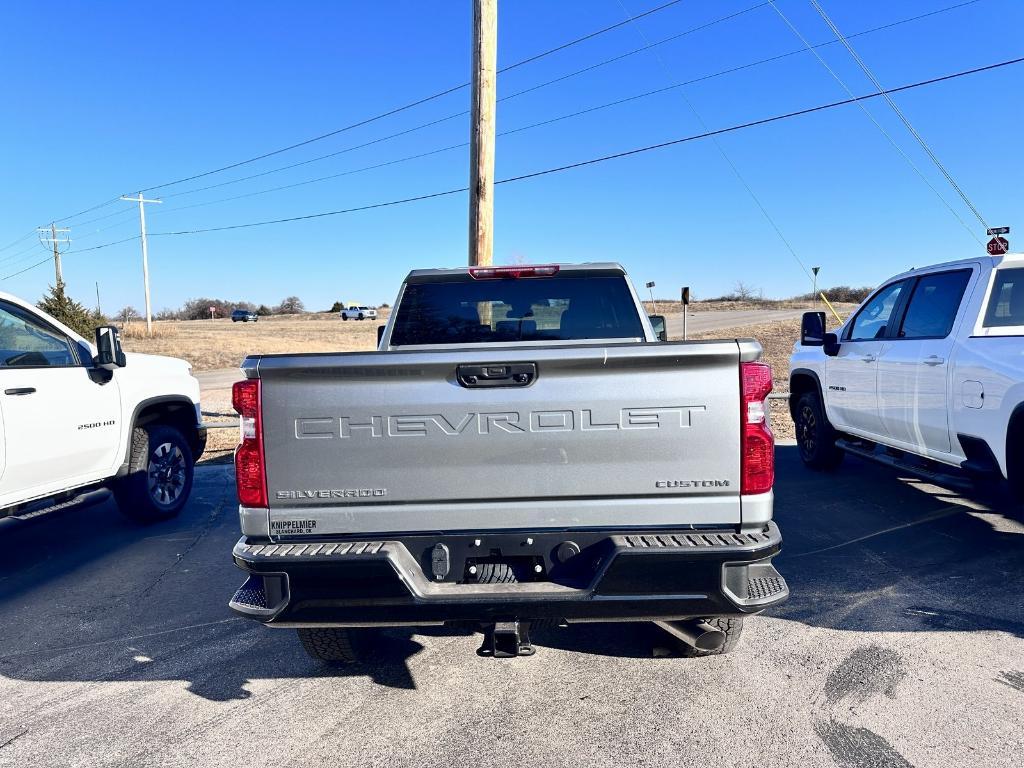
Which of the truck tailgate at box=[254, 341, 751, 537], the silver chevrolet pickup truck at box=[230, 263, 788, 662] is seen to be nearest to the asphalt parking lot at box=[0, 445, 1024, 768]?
the silver chevrolet pickup truck at box=[230, 263, 788, 662]

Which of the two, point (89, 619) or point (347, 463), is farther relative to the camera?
point (89, 619)

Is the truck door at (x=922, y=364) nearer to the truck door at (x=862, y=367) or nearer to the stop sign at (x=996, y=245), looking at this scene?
the truck door at (x=862, y=367)

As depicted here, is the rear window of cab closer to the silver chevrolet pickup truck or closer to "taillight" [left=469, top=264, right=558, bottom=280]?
"taillight" [left=469, top=264, right=558, bottom=280]

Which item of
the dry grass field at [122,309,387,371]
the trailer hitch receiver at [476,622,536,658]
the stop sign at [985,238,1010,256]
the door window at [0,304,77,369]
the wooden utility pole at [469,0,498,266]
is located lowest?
the trailer hitch receiver at [476,622,536,658]

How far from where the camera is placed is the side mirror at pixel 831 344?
704cm

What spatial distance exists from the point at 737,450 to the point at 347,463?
1.53 m

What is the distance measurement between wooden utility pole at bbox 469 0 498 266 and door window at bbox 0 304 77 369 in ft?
16.5

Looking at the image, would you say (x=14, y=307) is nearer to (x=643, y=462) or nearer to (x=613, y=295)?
(x=613, y=295)

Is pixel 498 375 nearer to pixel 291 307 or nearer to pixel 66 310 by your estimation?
pixel 66 310

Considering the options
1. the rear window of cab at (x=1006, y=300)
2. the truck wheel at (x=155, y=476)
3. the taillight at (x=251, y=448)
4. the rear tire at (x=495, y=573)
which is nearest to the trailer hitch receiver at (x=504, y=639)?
the rear tire at (x=495, y=573)

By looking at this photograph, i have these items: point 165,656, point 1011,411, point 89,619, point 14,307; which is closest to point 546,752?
point 165,656

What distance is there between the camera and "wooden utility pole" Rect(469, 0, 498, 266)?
942cm

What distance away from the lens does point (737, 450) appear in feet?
9.40

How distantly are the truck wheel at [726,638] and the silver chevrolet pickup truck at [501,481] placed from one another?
1.73 ft
